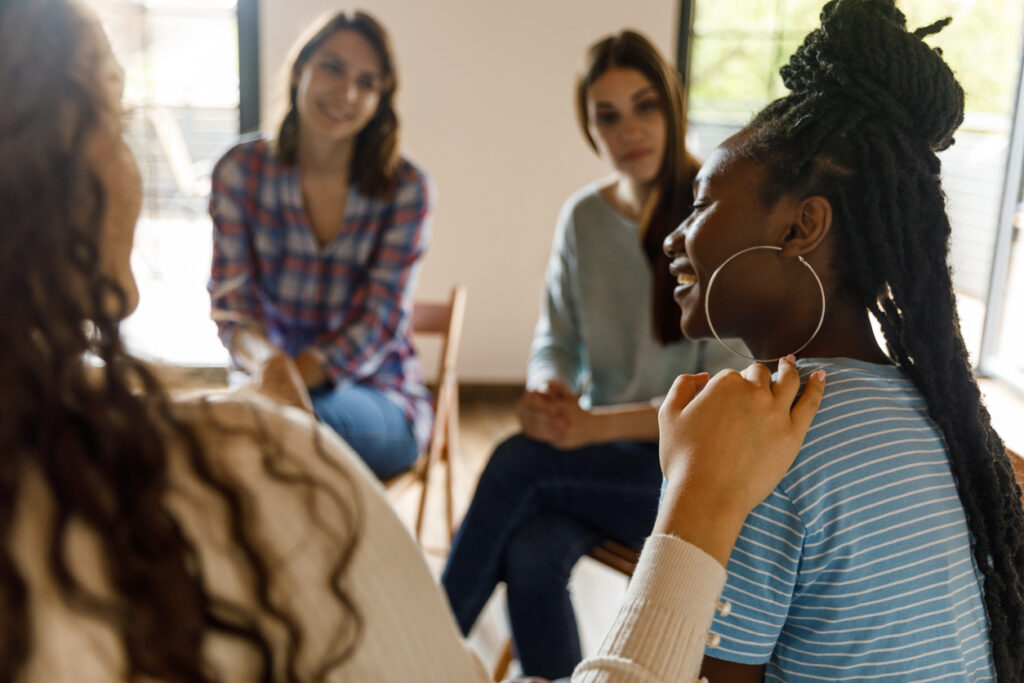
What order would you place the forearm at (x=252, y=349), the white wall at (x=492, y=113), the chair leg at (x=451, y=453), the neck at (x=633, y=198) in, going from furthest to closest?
the white wall at (x=492, y=113) → the chair leg at (x=451, y=453) → the forearm at (x=252, y=349) → the neck at (x=633, y=198)

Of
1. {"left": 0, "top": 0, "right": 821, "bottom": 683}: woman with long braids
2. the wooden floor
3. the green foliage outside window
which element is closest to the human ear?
{"left": 0, "top": 0, "right": 821, "bottom": 683}: woman with long braids

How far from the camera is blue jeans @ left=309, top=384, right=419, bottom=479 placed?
2.00m

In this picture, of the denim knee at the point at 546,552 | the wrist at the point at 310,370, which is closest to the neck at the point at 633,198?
the denim knee at the point at 546,552

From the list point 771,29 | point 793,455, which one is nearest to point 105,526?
point 793,455

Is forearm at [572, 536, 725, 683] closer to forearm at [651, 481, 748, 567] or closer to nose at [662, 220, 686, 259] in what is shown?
forearm at [651, 481, 748, 567]

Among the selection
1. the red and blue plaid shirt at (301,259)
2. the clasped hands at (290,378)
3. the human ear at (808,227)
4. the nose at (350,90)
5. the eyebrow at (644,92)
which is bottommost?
the clasped hands at (290,378)

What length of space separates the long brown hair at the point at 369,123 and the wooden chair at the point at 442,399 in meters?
0.36

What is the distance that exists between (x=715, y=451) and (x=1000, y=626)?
33cm

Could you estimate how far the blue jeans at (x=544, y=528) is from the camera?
5.36 ft

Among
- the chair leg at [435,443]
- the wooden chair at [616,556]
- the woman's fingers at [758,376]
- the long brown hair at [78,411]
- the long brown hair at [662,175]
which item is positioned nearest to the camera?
the long brown hair at [78,411]

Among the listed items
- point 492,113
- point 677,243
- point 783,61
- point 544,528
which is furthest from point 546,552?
point 783,61

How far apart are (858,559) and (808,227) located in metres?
0.31

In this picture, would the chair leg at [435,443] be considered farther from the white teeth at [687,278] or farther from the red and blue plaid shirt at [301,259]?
the white teeth at [687,278]

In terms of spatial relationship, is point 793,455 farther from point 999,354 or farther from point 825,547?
point 999,354
